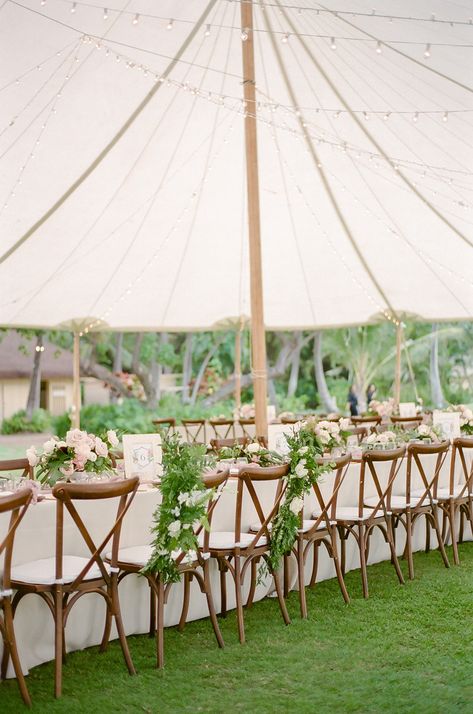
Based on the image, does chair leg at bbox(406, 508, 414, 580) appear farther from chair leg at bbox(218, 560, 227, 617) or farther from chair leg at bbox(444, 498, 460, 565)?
chair leg at bbox(218, 560, 227, 617)

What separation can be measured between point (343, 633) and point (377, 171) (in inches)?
219

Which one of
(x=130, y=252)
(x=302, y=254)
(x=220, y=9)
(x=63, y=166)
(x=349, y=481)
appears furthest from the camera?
(x=302, y=254)

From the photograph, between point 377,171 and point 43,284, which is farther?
point 43,284

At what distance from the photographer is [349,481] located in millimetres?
6082

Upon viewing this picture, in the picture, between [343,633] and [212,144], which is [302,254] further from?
[343,633]

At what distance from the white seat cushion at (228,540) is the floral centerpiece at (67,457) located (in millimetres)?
771

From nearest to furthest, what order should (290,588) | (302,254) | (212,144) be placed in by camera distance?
(290,588) < (212,144) < (302,254)

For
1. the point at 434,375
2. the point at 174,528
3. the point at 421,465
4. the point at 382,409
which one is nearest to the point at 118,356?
the point at 434,375

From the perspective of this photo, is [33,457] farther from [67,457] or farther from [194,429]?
[194,429]

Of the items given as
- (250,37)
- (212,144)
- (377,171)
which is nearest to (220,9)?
(250,37)

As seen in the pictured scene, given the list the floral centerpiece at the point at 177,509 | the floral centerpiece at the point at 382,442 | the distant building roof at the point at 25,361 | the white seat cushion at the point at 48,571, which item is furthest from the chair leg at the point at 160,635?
the distant building roof at the point at 25,361

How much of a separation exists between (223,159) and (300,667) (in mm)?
6211

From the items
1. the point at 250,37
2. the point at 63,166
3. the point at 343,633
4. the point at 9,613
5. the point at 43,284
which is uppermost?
the point at 250,37

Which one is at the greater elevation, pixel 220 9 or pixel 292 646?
pixel 220 9
